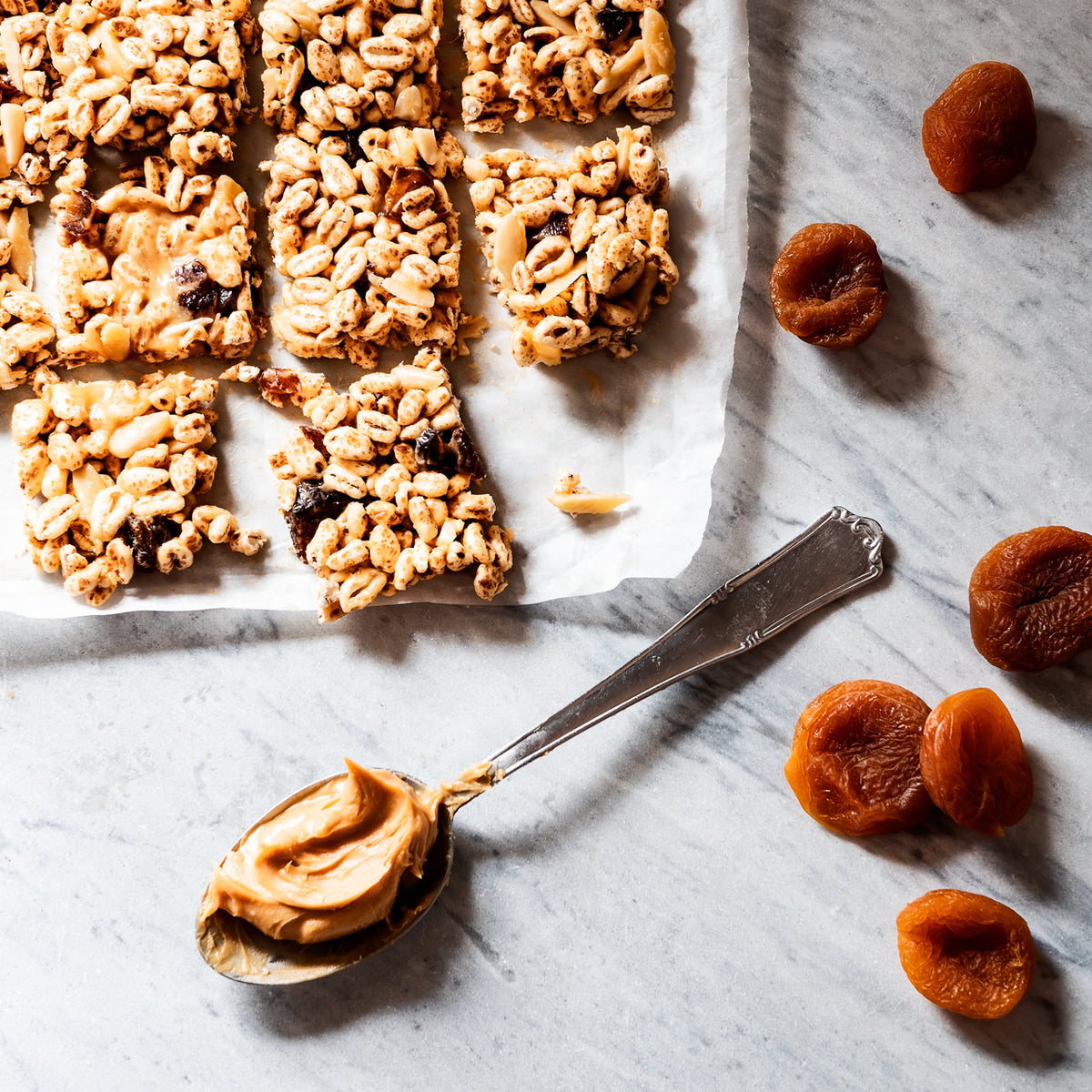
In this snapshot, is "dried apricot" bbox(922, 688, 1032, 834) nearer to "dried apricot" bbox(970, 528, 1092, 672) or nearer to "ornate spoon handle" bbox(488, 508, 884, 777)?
"dried apricot" bbox(970, 528, 1092, 672)

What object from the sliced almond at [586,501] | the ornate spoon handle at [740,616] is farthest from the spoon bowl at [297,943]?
the sliced almond at [586,501]

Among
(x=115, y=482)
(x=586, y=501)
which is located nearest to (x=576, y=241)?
(x=586, y=501)

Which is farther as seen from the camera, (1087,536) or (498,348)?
(498,348)

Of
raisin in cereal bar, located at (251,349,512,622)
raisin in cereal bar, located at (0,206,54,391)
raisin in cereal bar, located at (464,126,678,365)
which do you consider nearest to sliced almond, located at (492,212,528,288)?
raisin in cereal bar, located at (464,126,678,365)

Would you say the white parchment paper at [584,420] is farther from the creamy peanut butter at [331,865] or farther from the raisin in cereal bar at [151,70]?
the creamy peanut butter at [331,865]

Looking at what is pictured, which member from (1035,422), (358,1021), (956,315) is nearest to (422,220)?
(956,315)

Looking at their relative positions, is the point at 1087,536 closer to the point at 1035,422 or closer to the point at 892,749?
the point at 1035,422
